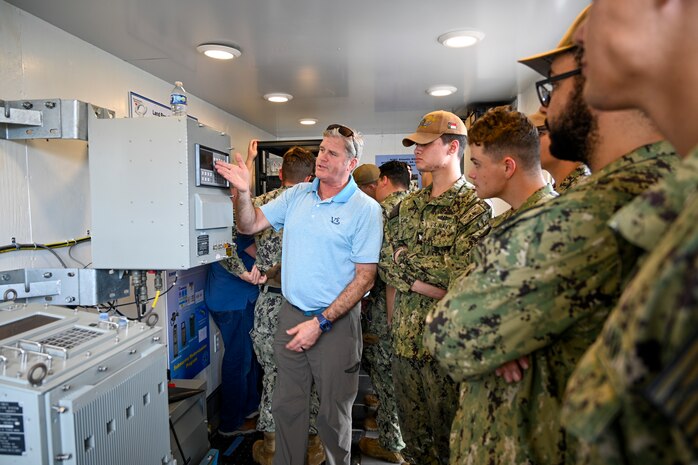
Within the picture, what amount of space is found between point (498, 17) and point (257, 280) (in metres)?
1.96

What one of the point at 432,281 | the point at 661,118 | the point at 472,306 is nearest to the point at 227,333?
the point at 432,281

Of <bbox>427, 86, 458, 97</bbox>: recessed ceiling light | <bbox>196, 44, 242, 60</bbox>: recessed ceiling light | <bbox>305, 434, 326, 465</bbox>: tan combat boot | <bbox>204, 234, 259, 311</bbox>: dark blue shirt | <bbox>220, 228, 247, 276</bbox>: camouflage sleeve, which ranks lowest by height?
<bbox>305, 434, 326, 465</bbox>: tan combat boot

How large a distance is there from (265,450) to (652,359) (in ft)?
8.65

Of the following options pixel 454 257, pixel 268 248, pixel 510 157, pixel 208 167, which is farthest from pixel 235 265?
pixel 510 157

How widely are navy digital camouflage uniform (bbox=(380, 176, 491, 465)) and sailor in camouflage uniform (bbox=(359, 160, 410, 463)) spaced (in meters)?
0.25

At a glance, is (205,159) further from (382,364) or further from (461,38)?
(382,364)

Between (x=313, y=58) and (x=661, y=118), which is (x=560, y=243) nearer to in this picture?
(x=661, y=118)

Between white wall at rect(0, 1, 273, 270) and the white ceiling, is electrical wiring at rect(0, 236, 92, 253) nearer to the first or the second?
white wall at rect(0, 1, 273, 270)

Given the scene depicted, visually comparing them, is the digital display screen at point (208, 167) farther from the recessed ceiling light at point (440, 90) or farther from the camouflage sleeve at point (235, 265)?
the recessed ceiling light at point (440, 90)

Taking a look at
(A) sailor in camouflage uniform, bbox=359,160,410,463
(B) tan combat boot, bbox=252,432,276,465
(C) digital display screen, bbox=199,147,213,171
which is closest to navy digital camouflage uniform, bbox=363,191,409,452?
(A) sailor in camouflage uniform, bbox=359,160,410,463

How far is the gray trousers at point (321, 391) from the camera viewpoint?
203cm

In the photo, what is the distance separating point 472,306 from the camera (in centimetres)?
92

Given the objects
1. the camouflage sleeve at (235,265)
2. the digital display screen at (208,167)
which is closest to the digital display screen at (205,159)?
the digital display screen at (208,167)

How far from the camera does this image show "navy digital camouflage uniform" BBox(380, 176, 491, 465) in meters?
1.88
